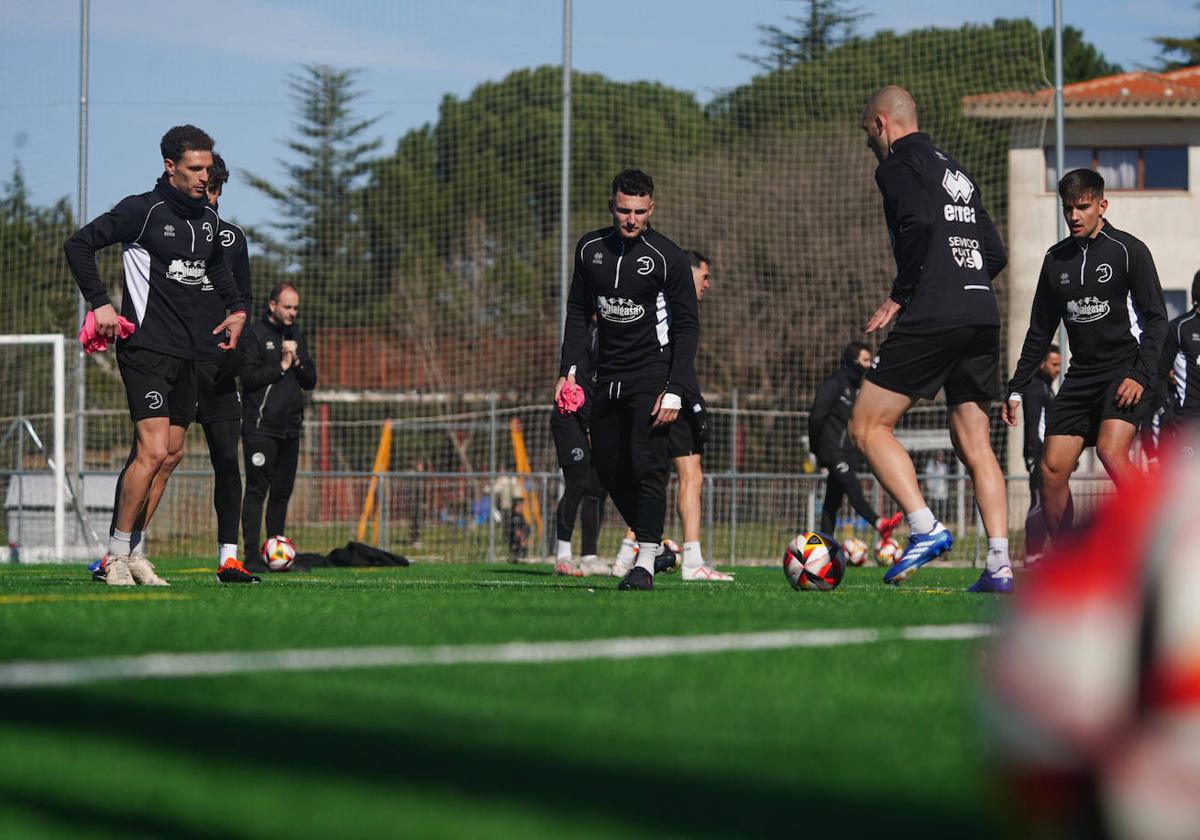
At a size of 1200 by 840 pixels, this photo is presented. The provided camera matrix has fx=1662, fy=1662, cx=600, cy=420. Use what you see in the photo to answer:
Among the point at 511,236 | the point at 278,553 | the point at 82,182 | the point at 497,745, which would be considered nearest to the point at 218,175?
the point at 278,553

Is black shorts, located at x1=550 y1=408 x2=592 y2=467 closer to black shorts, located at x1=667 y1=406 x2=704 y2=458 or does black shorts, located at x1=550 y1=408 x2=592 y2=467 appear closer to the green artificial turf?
black shorts, located at x1=667 y1=406 x2=704 y2=458

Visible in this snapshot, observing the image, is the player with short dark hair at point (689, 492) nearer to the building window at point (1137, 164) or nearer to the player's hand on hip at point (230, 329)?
the player's hand on hip at point (230, 329)

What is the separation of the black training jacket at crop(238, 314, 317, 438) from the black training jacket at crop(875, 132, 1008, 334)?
5509mm

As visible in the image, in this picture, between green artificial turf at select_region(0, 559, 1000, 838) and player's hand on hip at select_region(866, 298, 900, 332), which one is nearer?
green artificial turf at select_region(0, 559, 1000, 838)

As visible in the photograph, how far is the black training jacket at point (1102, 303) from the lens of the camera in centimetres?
899

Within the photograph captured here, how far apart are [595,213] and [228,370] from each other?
2668cm

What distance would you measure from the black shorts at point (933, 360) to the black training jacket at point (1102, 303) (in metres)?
1.08

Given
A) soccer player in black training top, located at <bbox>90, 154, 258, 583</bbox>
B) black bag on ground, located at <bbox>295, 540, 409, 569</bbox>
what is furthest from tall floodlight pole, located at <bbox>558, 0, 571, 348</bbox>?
soccer player in black training top, located at <bbox>90, 154, 258, 583</bbox>

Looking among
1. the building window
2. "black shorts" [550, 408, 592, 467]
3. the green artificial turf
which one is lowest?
the green artificial turf

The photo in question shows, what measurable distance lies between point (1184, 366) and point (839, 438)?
4482mm

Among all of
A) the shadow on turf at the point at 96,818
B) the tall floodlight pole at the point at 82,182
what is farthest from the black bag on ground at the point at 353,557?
the shadow on turf at the point at 96,818

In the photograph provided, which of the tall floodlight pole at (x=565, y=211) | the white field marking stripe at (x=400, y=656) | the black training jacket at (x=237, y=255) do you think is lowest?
the white field marking stripe at (x=400, y=656)

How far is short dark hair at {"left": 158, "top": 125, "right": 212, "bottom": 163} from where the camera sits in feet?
28.0

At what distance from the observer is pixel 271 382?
1212 cm
